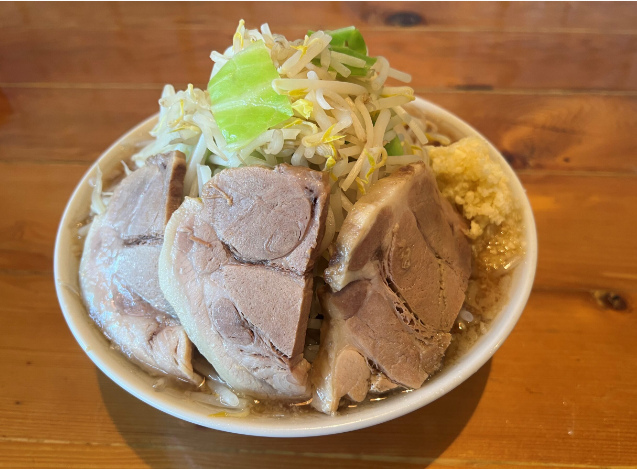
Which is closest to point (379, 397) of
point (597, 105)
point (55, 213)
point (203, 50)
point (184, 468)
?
point (184, 468)

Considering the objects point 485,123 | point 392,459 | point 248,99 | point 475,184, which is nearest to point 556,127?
point 485,123

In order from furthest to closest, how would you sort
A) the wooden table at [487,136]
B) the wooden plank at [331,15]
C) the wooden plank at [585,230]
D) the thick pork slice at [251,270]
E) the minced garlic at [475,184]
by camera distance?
1. the wooden plank at [331,15]
2. the wooden plank at [585,230]
3. the minced garlic at [475,184]
4. the wooden table at [487,136]
5. the thick pork slice at [251,270]

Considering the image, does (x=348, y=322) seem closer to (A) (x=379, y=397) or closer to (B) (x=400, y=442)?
(A) (x=379, y=397)

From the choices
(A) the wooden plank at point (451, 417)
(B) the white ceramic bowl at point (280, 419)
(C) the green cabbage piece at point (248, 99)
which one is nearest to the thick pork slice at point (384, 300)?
(B) the white ceramic bowl at point (280, 419)

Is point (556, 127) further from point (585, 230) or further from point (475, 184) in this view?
point (475, 184)

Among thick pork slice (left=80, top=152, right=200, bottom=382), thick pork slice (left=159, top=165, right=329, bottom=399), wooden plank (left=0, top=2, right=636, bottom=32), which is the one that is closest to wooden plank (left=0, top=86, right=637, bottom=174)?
wooden plank (left=0, top=2, right=636, bottom=32)

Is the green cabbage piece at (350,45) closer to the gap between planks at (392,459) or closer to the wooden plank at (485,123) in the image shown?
the wooden plank at (485,123)
